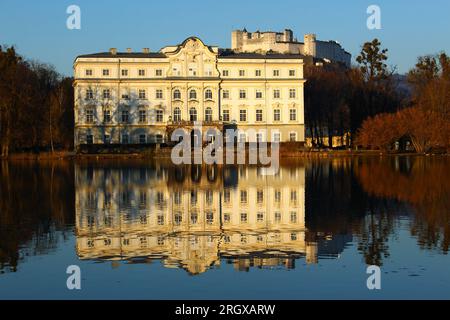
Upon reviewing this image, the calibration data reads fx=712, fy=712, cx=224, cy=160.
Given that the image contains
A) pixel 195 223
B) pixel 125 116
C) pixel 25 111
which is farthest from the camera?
pixel 125 116

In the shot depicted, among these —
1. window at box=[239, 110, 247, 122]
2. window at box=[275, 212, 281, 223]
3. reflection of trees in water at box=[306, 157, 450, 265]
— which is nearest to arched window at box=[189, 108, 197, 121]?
window at box=[239, 110, 247, 122]

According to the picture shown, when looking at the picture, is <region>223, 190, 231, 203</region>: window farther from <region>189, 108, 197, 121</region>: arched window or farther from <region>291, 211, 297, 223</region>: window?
<region>189, 108, 197, 121</region>: arched window

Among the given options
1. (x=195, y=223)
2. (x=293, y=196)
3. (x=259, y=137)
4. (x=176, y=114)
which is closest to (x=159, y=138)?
(x=176, y=114)

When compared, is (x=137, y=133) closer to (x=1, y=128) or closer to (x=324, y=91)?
(x=1, y=128)

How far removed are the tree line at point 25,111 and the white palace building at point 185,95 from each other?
375cm

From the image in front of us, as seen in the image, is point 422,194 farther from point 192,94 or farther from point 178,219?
point 192,94

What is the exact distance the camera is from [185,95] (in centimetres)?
7394

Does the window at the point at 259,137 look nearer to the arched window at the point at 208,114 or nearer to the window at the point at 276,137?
the window at the point at 276,137

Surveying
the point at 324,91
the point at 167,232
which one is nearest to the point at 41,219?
the point at 167,232

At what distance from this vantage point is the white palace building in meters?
72.5

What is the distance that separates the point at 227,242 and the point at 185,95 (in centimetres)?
5886

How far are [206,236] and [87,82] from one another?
57.9 m

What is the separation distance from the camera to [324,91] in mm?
78125

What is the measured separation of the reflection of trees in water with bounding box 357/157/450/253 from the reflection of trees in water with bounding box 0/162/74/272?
8460mm
